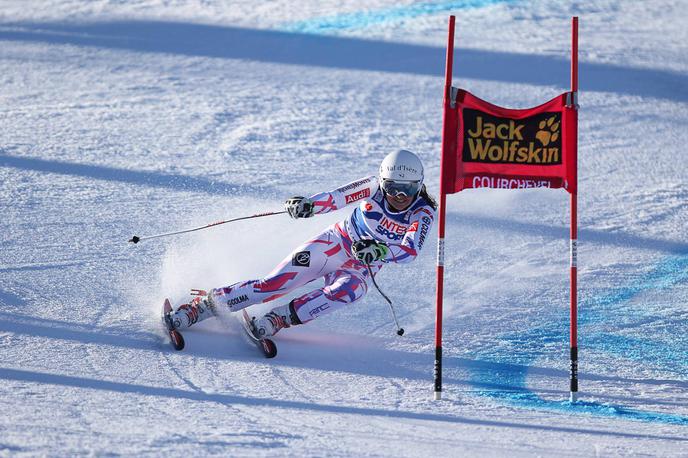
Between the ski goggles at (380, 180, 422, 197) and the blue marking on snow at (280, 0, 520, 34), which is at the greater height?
the ski goggles at (380, 180, 422, 197)

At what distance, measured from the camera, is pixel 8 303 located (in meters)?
7.45

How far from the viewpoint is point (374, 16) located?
49.2 feet

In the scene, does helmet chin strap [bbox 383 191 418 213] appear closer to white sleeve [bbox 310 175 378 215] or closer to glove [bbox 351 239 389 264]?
white sleeve [bbox 310 175 378 215]

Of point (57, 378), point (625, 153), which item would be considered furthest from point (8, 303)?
point (625, 153)

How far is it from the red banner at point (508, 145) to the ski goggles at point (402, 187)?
0.62 m

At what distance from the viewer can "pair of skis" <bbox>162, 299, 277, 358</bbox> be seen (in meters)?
6.91

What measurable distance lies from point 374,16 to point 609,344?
8555 mm

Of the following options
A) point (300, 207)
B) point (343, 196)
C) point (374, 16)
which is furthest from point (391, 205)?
point (374, 16)

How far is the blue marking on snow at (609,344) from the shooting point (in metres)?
6.40

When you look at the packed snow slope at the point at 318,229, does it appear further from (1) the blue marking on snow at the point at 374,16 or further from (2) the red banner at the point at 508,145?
(2) the red banner at the point at 508,145

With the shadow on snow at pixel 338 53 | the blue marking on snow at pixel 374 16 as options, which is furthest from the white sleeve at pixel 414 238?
the blue marking on snow at pixel 374 16

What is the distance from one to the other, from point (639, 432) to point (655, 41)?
988cm

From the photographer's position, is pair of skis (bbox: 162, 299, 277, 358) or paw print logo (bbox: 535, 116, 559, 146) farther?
pair of skis (bbox: 162, 299, 277, 358)

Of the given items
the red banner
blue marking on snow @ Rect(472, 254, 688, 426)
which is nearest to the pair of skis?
blue marking on snow @ Rect(472, 254, 688, 426)
